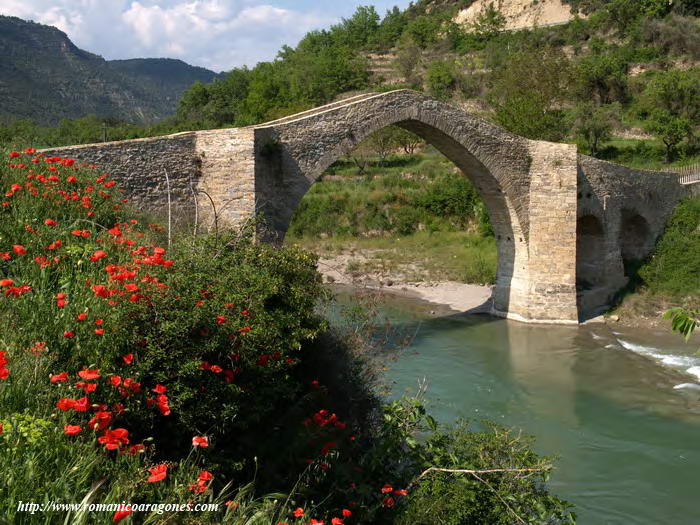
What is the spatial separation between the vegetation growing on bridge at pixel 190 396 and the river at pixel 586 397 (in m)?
2.01

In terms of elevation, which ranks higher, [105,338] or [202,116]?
[202,116]

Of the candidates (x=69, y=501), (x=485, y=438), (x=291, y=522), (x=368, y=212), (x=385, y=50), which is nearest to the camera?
(x=69, y=501)

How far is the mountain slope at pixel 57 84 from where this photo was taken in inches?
1928

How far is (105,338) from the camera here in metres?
3.59

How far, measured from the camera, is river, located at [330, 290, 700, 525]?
288 inches

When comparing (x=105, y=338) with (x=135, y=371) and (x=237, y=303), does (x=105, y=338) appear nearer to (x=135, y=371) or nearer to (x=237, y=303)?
(x=135, y=371)

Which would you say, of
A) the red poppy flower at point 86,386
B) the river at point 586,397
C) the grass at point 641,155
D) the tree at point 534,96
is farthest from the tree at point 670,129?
the red poppy flower at point 86,386

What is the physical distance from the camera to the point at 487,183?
14234mm

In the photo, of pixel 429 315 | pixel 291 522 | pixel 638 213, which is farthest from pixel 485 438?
pixel 638 213

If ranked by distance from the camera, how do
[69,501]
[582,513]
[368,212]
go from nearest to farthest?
[69,501] < [582,513] < [368,212]

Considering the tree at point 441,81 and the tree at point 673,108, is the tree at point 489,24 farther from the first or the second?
the tree at point 673,108

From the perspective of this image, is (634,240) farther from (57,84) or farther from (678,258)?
(57,84)

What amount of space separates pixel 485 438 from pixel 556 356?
775 centimetres

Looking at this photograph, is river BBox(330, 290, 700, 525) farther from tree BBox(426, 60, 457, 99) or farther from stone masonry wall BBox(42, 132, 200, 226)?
tree BBox(426, 60, 457, 99)
